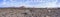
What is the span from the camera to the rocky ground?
1.40m

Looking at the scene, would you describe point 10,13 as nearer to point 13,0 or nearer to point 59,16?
point 13,0

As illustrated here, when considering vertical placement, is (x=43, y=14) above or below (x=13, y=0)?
below

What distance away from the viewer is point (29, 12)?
1422mm

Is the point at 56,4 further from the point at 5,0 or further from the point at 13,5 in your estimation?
the point at 5,0

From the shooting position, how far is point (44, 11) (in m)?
1.41

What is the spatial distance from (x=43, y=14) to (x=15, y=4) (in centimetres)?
40

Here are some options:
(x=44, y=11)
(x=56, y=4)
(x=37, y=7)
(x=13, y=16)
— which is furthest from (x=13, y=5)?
(x=56, y=4)

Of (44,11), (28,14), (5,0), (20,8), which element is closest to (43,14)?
(44,11)

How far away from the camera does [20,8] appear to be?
4.67 feet

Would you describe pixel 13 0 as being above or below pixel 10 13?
above

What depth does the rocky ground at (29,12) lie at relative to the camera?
55.2 inches

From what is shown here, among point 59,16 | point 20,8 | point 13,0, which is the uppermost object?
point 13,0

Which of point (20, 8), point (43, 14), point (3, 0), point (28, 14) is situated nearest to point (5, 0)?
point (3, 0)

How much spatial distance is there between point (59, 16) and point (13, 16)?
2.04 feet
